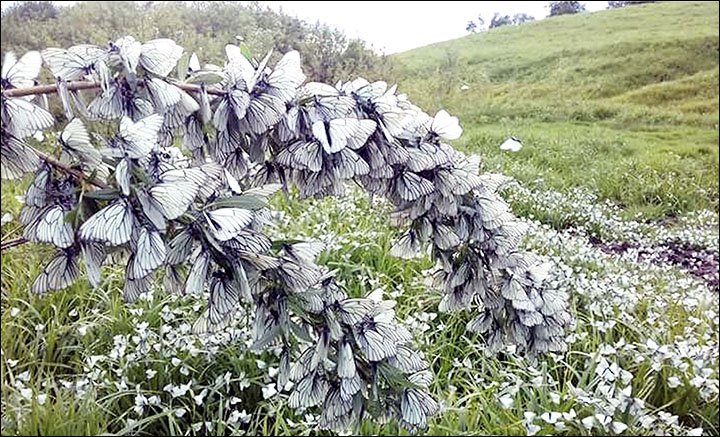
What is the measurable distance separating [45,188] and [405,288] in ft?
2.86

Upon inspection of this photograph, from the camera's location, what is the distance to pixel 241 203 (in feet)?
1.18

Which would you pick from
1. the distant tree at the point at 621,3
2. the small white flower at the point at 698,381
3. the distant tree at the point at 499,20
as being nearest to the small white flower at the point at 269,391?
the small white flower at the point at 698,381

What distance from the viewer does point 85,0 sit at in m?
1.02

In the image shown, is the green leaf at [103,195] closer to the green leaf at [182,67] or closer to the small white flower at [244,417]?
the green leaf at [182,67]

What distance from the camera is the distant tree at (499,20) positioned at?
1.21 meters

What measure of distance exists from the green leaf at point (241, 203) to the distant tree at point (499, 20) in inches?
39.8

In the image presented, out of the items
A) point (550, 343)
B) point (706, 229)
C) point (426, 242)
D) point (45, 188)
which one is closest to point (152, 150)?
point (45, 188)

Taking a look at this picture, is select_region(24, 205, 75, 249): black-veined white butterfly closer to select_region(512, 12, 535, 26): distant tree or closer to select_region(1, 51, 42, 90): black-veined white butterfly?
select_region(1, 51, 42, 90): black-veined white butterfly

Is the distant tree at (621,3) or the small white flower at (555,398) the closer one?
the small white flower at (555,398)

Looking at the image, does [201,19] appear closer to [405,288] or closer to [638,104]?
[405,288]

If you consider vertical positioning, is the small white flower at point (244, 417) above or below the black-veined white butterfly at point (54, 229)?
below

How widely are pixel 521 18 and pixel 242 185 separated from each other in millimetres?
968

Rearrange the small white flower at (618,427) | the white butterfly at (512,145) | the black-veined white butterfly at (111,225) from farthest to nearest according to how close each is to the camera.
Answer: the white butterfly at (512,145), the small white flower at (618,427), the black-veined white butterfly at (111,225)

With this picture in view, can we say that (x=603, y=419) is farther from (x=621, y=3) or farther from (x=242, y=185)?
(x=621, y=3)
